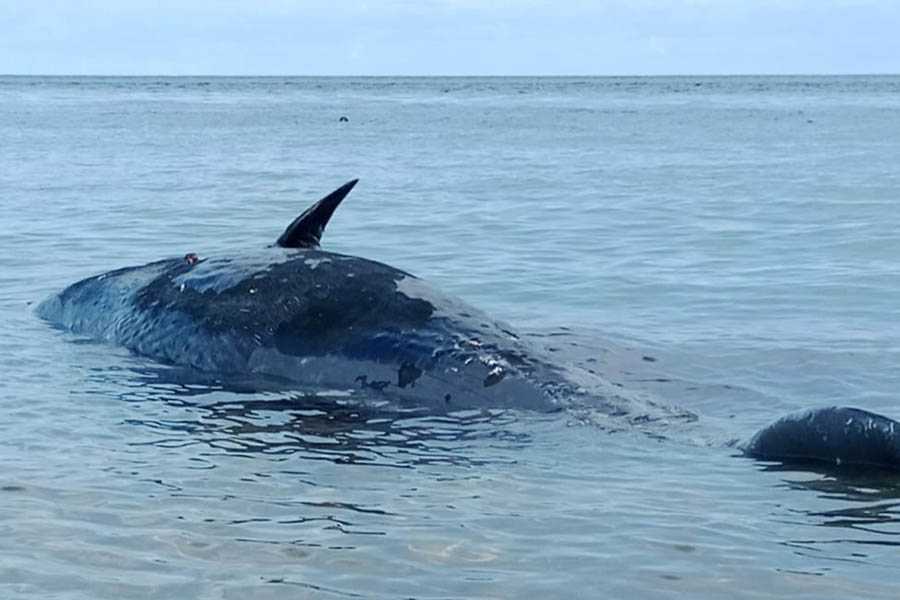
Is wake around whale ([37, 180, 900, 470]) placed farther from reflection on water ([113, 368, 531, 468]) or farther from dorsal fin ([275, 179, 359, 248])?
reflection on water ([113, 368, 531, 468])

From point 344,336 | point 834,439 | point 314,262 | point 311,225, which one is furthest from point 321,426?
point 834,439

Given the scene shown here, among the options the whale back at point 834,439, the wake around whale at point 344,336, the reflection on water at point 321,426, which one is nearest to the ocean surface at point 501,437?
the reflection on water at point 321,426

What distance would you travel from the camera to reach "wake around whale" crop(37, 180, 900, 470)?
30.8 feet

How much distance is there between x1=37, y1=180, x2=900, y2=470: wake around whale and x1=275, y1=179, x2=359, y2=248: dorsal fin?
10 millimetres

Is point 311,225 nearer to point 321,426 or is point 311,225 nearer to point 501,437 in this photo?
point 321,426

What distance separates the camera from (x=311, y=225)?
11305 millimetres

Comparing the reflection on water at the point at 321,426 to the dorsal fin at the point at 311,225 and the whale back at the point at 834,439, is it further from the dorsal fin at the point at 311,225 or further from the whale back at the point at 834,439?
the dorsal fin at the point at 311,225

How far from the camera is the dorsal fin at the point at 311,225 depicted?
11125 mm

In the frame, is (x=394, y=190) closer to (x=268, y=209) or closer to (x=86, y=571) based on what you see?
(x=268, y=209)

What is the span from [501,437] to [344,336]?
169 cm

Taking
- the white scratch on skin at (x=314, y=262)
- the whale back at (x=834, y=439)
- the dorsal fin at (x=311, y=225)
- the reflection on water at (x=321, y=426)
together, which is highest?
the dorsal fin at (x=311, y=225)

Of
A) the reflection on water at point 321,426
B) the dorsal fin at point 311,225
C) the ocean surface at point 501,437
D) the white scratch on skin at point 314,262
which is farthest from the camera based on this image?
the dorsal fin at point 311,225

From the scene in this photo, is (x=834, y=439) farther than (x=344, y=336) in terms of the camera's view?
No

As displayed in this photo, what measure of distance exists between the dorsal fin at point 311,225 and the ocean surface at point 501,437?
136cm
